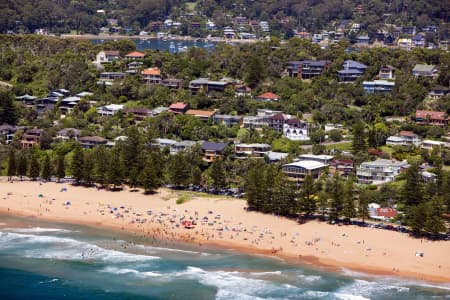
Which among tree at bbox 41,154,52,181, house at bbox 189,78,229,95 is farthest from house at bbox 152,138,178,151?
house at bbox 189,78,229,95

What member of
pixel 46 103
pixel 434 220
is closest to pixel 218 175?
pixel 434 220

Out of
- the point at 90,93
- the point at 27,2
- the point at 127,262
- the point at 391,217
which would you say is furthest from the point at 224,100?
the point at 27,2

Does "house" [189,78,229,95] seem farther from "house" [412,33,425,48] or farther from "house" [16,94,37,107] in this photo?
"house" [412,33,425,48]

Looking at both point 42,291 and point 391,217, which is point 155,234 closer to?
point 42,291

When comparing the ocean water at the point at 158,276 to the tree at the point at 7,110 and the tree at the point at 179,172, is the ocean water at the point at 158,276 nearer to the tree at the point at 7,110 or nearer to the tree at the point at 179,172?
the tree at the point at 179,172

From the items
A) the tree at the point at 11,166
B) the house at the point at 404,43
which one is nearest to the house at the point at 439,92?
the tree at the point at 11,166
